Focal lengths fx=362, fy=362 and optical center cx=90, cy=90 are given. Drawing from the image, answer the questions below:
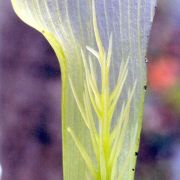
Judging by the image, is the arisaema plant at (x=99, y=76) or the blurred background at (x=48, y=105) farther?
the blurred background at (x=48, y=105)

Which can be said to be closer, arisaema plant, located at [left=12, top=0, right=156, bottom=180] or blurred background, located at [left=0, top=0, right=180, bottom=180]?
arisaema plant, located at [left=12, top=0, right=156, bottom=180]

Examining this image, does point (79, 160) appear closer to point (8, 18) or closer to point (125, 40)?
point (125, 40)

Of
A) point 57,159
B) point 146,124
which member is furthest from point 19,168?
point 146,124

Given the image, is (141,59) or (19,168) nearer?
(141,59)

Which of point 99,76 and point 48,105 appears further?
point 48,105
